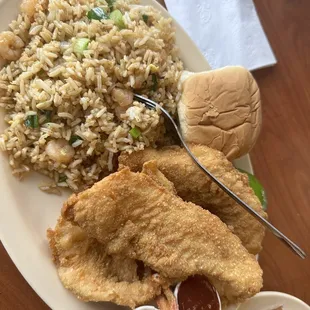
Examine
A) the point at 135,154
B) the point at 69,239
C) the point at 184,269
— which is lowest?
the point at 184,269

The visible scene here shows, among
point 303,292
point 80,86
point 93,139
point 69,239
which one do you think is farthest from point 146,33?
point 303,292

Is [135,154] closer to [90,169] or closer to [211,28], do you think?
[90,169]

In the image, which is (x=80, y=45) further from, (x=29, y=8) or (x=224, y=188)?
(x=224, y=188)

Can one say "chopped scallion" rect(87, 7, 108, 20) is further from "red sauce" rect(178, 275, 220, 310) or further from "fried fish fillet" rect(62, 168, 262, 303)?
"red sauce" rect(178, 275, 220, 310)

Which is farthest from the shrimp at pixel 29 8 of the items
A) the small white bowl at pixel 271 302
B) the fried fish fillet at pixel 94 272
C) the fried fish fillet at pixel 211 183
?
the small white bowl at pixel 271 302

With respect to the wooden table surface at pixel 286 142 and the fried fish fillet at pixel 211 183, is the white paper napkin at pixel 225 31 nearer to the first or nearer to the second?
the wooden table surface at pixel 286 142

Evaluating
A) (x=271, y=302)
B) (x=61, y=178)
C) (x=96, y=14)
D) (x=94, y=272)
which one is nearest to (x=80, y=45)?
(x=96, y=14)

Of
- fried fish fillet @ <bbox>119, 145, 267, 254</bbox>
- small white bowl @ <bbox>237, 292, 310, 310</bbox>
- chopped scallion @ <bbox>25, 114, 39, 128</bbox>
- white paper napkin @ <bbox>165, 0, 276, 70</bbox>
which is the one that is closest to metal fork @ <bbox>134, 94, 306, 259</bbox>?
fried fish fillet @ <bbox>119, 145, 267, 254</bbox>
